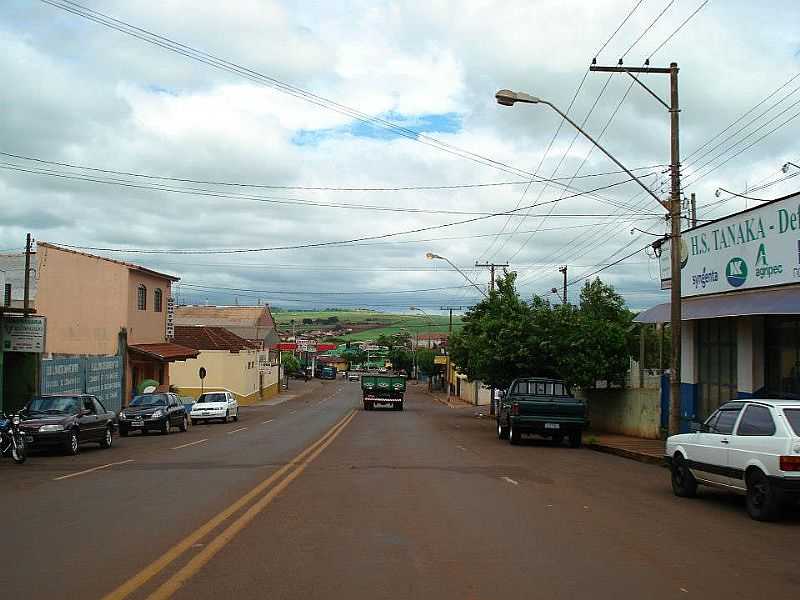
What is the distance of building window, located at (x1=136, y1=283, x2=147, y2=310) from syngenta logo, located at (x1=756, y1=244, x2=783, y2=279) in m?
32.6

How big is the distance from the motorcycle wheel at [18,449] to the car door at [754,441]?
48.4 feet

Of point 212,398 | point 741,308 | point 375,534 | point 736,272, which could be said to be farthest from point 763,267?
point 212,398

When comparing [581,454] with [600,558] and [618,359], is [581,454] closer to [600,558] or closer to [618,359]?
[618,359]

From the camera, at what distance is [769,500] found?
11.2 metres

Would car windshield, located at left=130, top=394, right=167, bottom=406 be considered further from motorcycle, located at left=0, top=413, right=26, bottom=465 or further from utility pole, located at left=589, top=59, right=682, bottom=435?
utility pole, located at left=589, top=59, right=682, bottom=435

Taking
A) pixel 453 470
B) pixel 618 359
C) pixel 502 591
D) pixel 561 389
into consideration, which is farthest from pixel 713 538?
pixel 618 359

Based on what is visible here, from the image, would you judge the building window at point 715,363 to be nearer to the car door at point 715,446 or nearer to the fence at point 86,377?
the car door at point 715,446

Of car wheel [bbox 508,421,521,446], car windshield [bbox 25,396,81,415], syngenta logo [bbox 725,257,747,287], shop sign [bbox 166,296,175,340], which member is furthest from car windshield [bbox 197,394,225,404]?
syngenta logo [bbox 725,257,747,287]

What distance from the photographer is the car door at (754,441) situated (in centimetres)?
1128

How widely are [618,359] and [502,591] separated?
2376 cm

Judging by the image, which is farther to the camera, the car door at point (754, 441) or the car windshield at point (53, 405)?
the car windshield at point (53, 405)

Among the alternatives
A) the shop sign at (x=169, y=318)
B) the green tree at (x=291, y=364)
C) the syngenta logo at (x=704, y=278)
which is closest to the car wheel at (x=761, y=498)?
the syngenta logo at (x=704, y=278)

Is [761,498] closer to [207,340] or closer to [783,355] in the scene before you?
[783,355]

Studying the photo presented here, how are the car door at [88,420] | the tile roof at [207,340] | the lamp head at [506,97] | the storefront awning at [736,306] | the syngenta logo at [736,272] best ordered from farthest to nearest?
the tile roof at [207,340], the car door at [88,420], the syngenta logo at [736,272], the lamp head at [506,97], the storefront awning at [736,306]
